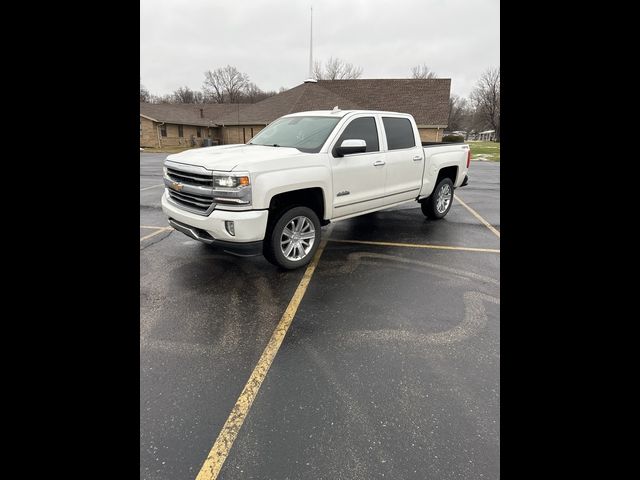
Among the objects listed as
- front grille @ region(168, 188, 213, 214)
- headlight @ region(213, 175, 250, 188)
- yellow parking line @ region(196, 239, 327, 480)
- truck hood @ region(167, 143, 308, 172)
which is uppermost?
truck hood @ region(167, 143, 308, 172)

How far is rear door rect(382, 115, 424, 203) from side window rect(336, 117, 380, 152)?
9.9 inches

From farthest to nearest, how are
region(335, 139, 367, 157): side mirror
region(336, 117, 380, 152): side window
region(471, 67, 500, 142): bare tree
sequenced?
region(471, 67, 500, 142): bare tree
region(336, 117, 380, 152): side window
region(335, 139, 367, 157): side mirror

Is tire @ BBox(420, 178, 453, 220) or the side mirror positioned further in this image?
tire @ BBox(420, 178, 453, 220)

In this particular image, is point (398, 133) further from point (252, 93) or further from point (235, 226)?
point (252, 93)

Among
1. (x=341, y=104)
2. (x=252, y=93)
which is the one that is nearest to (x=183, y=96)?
(x=252, y=93)

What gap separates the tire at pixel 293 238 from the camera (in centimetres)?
440

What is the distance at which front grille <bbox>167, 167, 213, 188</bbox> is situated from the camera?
13.5 feet

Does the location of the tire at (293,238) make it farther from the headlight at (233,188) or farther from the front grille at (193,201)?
the front grille at (193,201)

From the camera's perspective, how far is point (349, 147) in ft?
15.0

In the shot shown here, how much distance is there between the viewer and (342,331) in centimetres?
332

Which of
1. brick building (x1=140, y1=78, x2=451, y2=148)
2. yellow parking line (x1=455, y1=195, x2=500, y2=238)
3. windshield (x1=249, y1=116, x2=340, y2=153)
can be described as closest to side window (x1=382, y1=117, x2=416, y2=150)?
windshield (x1=249, y1=116, x2=340, y2=153)

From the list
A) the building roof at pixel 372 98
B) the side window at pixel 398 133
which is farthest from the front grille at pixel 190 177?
the building roof at pixel 372 98

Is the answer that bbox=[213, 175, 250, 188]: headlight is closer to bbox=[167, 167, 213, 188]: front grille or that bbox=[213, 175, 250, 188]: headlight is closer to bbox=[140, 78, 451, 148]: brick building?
bbox=[167, 167, 213, 188]: front grille
